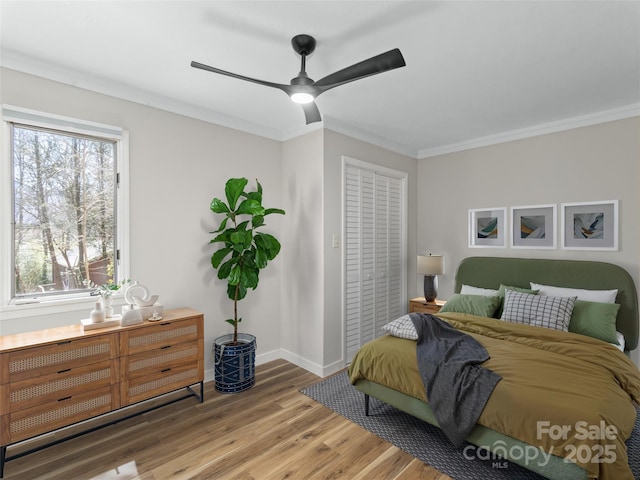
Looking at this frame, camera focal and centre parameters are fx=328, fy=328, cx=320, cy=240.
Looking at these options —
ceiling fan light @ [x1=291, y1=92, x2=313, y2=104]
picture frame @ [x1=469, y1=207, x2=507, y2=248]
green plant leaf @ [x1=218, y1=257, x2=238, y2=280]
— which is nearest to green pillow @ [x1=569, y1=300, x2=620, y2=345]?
picture frame @ [x1=469, y1=207, x2=507, y2=248]

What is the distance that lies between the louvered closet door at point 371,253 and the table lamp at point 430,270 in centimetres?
44

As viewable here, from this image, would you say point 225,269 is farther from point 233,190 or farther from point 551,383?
point 551,383

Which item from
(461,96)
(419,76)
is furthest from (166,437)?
(461,96)

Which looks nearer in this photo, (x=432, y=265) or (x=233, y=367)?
(x=233, y=367)

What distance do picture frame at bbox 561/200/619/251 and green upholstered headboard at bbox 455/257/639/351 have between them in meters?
0.22

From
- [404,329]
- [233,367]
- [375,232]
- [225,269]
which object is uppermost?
[375,232]

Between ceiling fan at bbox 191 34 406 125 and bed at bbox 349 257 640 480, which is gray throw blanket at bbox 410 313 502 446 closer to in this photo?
bed at bbox 349 257 640 480

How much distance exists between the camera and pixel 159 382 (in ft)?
8.84

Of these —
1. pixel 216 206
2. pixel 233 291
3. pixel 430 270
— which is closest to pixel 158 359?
pixel 233 291

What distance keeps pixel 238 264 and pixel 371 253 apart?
172 centimetres

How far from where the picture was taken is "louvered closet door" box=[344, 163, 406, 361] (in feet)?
12.7

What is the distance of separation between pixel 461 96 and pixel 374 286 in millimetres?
2336

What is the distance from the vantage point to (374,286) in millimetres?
4203

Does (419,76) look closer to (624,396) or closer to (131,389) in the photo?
(624,396)
